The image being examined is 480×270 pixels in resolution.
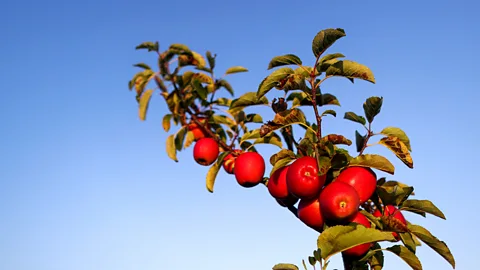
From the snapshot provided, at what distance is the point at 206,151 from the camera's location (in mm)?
4754

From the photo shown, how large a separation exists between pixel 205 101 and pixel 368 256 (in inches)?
85.1

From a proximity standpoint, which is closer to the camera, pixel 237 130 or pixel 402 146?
pixel 402 146

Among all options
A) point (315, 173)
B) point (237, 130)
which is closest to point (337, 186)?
point (315, 173)

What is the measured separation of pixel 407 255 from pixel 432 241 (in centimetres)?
20

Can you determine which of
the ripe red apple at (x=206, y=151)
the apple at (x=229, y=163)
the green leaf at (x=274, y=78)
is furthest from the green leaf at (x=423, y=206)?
the ripe red apple at (x=206, y=151)

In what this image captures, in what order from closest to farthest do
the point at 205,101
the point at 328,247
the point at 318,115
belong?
1. the point at 328,247
2. the point at 318,115
3. the point at 205,101

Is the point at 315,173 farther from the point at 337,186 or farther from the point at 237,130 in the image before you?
the point at 237,130

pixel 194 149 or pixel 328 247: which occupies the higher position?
pixel 194 149

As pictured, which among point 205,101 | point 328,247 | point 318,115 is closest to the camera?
point 328,247

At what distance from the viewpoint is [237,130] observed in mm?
4809

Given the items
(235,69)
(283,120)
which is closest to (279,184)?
(283,120)

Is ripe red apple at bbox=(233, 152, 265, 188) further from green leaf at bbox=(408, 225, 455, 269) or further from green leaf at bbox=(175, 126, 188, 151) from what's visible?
green leaf at bbox=(408, 225, 455, 269)

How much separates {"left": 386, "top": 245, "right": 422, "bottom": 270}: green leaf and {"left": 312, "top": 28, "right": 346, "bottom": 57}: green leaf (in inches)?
57.8

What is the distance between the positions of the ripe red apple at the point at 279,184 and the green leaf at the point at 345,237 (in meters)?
0.60
